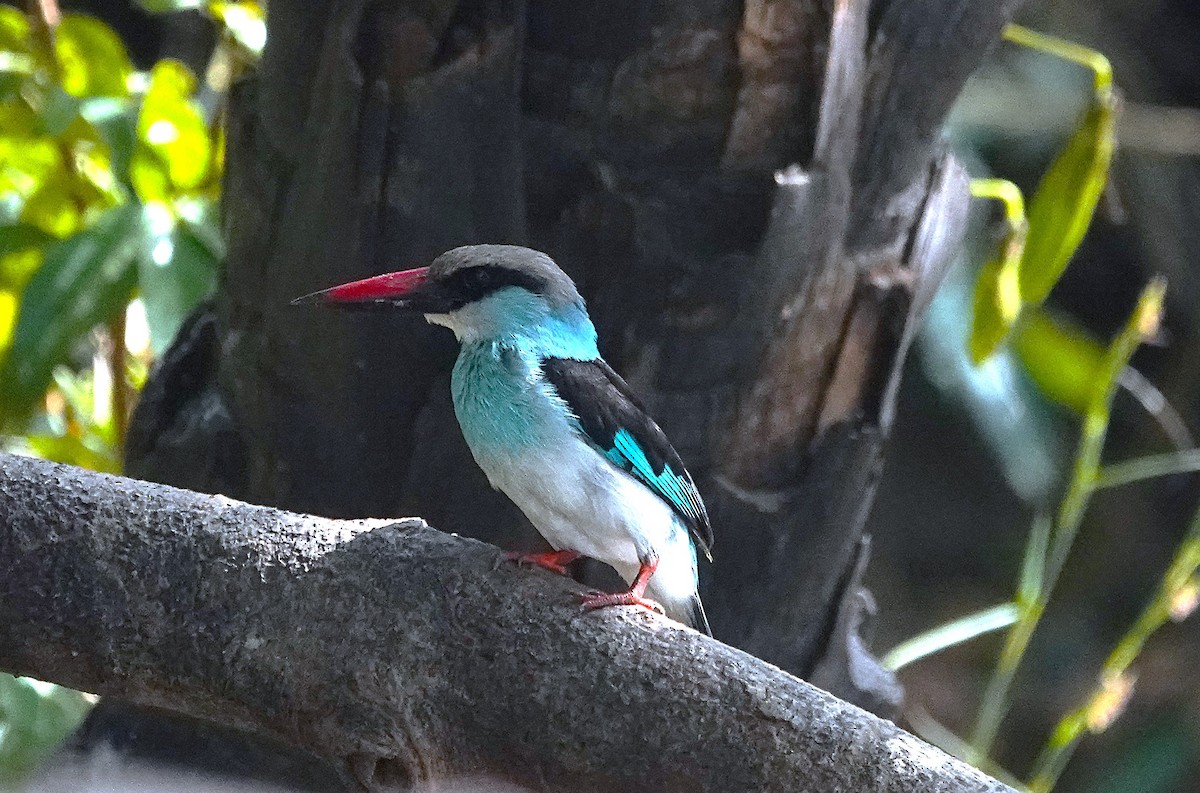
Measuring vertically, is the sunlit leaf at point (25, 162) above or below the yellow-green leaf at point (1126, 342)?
above

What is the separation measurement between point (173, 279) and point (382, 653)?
3.31ft

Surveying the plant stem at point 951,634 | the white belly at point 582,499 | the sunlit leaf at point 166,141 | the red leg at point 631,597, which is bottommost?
the plant stem at point 951,634

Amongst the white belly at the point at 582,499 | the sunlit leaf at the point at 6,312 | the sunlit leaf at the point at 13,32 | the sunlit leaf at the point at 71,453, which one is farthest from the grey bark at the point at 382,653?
the sunlit leaf at the point at 13,32

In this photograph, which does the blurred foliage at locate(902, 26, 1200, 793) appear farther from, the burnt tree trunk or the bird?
the bird

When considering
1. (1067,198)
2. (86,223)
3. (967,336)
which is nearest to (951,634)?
(1067,198)

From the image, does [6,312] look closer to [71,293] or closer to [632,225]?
[71,293]

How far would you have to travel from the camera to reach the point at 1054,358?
3.31 meters

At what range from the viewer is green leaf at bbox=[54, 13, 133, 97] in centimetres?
254

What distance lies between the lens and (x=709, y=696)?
132 centimetres

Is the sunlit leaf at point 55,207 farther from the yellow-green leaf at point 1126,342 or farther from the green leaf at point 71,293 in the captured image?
the yellow-green leaf at point 1126,342

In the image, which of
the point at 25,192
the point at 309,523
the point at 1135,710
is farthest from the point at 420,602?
the point at 1135,710

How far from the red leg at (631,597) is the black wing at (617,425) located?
0.10 m

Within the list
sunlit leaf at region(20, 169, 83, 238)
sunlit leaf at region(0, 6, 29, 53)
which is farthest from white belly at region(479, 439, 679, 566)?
sunlit leaf at region(0, 6, 29, 53)

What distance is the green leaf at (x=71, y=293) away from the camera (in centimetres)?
215
